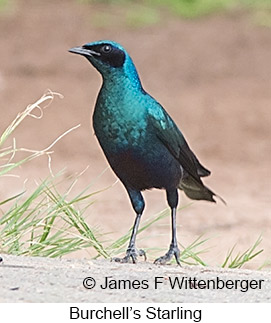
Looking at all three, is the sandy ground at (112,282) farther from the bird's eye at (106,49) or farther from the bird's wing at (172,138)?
the bird's eye at (106,49)

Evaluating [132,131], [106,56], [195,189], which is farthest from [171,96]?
[132,131]

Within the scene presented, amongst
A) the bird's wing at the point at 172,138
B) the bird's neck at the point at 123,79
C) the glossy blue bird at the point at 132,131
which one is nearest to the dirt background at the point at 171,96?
the bird's wing at the point at 172,138

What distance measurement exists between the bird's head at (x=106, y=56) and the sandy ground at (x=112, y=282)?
954 millimetres

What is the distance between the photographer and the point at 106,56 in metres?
5.27

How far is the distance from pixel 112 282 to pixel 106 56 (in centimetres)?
123

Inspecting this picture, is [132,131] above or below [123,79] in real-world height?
below

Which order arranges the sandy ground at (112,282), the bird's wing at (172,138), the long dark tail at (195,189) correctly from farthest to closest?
1. the long dark tail at (195,189)
2. the bird's wing at (172,138)
3. the sandy ground at (112,282)

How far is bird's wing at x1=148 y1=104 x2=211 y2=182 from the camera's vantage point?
5270mm

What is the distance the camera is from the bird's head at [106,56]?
17.2 ft

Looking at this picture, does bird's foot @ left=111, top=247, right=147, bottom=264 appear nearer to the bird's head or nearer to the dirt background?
the bird's head

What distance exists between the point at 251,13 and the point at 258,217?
876 cm

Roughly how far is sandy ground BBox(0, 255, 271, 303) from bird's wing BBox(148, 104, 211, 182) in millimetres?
610

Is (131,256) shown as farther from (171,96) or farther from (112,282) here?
(171,96)

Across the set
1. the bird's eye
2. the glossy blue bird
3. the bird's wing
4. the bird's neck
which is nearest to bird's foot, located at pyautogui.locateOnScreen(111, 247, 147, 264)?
the glossy blue bird
